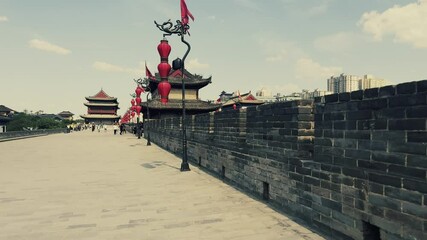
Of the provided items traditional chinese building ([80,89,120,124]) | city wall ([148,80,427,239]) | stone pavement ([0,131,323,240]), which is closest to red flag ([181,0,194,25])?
city wall ([148,80,427,239])

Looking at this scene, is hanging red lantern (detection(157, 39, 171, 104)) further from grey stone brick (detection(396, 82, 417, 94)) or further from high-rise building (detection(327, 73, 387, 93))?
high-rise building (detection(327, 73, 387, 93))

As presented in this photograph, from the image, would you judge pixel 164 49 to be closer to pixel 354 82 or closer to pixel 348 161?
pixel 348 161

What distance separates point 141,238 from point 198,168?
639 centimetres

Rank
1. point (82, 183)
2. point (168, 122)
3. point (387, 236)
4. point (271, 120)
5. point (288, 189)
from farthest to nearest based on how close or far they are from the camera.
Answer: point (168, 122) < point (82, 183) < point (271, 120) < point (288, 189) < point (387, 236)

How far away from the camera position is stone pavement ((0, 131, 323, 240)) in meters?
4.29

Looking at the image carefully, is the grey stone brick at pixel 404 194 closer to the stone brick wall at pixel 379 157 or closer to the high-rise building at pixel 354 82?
the stone brick wall at pixel 379 157

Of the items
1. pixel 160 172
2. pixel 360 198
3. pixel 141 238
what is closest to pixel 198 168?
pixel 160 172

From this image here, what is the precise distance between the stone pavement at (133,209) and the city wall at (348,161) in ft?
1.55

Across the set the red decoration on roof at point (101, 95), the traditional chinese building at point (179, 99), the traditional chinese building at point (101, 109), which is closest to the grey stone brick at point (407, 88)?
the traditional chinese building at point (179, 99)

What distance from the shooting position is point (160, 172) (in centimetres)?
970

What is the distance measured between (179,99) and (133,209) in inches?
1409

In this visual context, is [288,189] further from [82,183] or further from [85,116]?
[85,116]

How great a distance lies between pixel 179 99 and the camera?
40.9 meters

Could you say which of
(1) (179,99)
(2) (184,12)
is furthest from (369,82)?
(2) (184,12)
